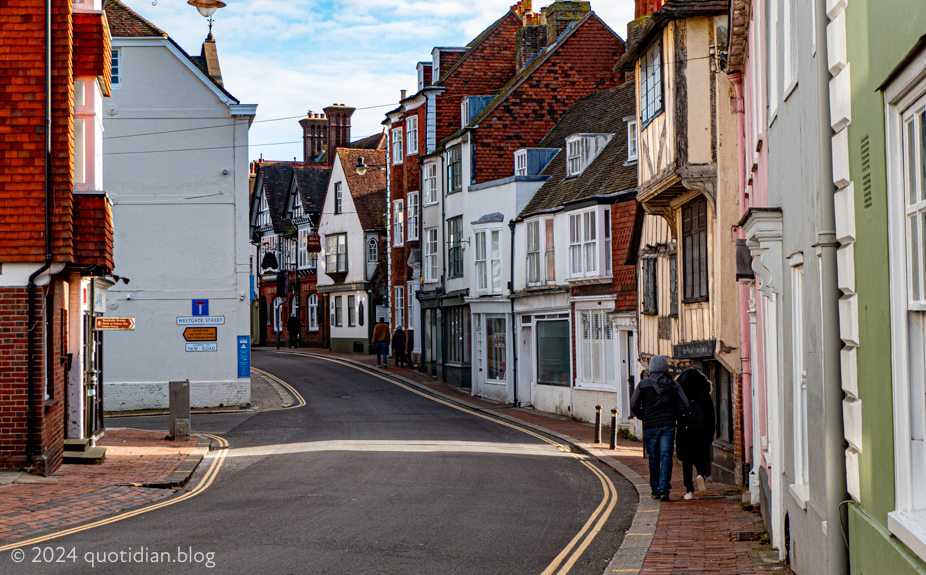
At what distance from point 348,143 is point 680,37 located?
49435mm

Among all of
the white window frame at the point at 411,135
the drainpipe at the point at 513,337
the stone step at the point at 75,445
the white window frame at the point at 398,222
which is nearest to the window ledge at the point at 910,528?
the stone step at the point at 75,445

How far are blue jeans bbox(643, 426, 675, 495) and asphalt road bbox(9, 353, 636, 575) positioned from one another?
55 centimetres

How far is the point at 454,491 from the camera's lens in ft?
45.2

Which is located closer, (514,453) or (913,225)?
(913,225)

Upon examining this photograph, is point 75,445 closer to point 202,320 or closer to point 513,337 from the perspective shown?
point 202,320

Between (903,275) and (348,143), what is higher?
(348,143)

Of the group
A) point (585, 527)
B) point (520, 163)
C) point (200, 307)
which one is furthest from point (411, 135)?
point (585, 527)

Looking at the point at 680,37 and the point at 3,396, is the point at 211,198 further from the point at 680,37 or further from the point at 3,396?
the point at 680,37

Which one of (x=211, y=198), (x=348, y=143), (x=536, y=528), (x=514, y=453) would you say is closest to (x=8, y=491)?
(x=536, y=528)

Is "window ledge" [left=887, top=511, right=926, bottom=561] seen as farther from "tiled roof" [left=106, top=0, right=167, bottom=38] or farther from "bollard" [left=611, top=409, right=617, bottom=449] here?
"tiled roof" [left=106, top=0, right=167, bottom=38]

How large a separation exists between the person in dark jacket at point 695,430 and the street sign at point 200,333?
18492 millimetres

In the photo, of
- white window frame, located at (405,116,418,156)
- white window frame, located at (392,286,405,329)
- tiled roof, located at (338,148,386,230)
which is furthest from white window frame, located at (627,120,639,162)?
tiled roof, located at (338,148,386,230)

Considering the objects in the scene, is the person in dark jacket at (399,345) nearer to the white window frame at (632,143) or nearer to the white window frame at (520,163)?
the white window frame at (520,163)

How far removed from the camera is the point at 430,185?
41.5 meters
